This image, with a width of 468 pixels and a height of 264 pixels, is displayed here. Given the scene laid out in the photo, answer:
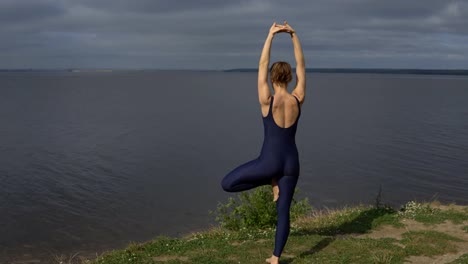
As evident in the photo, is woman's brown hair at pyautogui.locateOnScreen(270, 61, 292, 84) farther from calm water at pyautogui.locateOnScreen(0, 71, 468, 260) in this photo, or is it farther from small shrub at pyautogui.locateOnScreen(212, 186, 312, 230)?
calm water at pyautogui.locateOnScreen(0, 71, 468, 260)

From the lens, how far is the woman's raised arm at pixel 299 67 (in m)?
7.69

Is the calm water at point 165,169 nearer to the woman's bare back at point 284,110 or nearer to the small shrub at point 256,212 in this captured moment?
the small shrub at point 256,212

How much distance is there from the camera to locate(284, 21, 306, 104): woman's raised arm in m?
7.69

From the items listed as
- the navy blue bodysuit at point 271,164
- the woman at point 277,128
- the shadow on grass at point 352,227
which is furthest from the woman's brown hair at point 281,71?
the shadow on grass at point 352,227

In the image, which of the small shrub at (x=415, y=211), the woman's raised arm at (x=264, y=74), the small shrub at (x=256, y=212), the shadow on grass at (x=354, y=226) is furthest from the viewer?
the small shrub at (x=256, y=212)

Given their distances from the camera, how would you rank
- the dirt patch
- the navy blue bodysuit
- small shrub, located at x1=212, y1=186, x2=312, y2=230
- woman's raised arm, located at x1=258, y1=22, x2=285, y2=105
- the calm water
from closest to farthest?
woman's raised arm, located at x1=258, y1=22, x2=285, y2=105
the navy blue bodysuit
the dirt patch
small shrub, located at x1=212, y1=186, x2=312, y2=230
the calm water

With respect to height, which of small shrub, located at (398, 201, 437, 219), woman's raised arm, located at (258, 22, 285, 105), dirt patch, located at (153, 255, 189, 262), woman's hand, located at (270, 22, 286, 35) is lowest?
small shrub, located at (398, 201, 437, 219)

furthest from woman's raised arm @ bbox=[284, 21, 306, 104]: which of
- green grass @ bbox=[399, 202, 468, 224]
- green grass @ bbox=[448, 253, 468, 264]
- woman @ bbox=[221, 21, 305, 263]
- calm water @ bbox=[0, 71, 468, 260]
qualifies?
calm water @ bbox=[0, 71, 468, 260]

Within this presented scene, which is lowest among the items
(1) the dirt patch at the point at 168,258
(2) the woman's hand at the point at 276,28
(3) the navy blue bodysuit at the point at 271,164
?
(1) the dirt patch at the point at 168,258

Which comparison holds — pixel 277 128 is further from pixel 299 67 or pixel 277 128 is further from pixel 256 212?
pixel 256 212

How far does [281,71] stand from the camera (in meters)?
7.47

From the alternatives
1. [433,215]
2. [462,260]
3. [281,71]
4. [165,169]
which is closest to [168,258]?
[281,71]

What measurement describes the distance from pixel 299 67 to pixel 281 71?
440 millimetres

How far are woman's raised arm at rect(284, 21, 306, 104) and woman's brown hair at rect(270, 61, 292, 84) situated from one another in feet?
0.89
